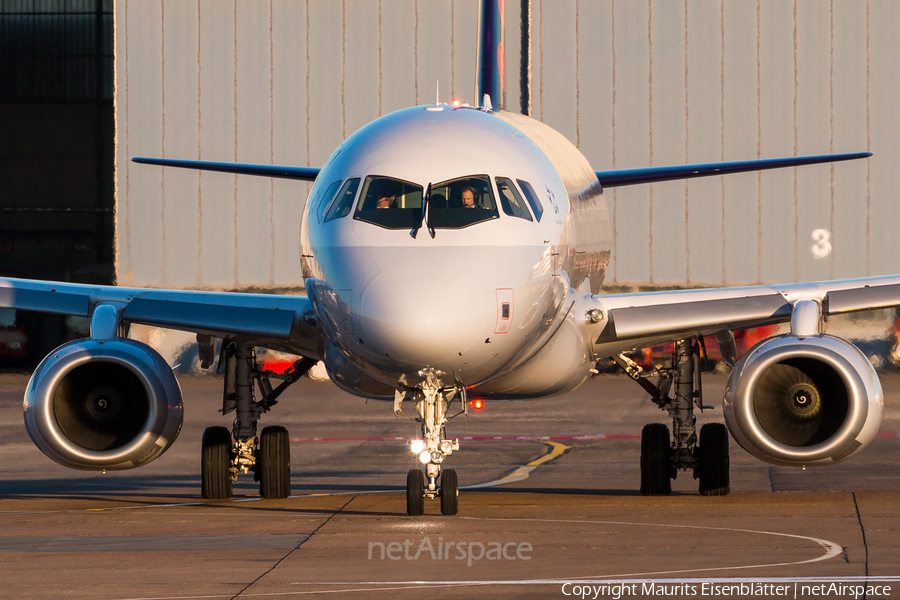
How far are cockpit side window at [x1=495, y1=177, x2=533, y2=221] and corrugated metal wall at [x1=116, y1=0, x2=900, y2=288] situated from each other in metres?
20.1

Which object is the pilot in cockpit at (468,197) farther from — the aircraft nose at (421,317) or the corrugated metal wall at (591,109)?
the corrugated metal wall at (591,109)

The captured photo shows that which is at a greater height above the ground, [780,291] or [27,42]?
[27,42]

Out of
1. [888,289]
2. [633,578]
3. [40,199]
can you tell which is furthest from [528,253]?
[40,199]

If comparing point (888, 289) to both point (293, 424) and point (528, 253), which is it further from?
point (293, 424)

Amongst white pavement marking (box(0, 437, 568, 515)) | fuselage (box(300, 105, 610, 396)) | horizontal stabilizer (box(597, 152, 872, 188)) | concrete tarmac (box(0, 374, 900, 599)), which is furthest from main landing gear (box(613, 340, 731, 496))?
fuselage (box(300, 105, 610, 396))

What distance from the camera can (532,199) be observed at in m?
12.2

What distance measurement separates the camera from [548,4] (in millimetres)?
32344

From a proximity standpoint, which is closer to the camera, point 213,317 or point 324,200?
point 324,200

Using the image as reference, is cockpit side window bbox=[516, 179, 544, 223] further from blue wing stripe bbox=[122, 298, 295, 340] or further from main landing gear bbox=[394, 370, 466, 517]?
blue wing stripe bbox=[122, 298, 295, 340]

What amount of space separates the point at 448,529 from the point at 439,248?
242cm

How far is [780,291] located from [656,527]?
143 inches

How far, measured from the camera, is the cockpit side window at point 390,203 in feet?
37.1

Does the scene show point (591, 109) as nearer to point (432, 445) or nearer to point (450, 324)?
point (432, 445)

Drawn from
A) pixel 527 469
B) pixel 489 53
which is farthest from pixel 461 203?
pixel 489 53
